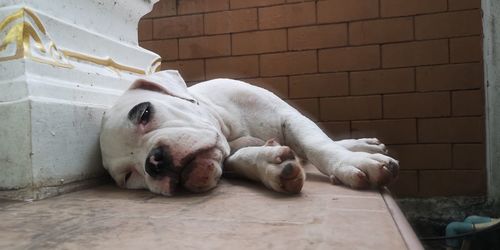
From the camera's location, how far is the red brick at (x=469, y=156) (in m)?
3.24

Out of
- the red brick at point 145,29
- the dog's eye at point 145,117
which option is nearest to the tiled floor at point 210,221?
the dog's eye at point 145,117

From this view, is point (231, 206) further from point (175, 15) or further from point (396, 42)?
point (175, 15)

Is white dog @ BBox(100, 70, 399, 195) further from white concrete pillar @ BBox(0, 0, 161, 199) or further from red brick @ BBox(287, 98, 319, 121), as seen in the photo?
red brick @ BBox(287, 98, 319, 121)

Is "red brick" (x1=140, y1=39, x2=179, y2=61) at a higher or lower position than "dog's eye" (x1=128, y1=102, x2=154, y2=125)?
higher

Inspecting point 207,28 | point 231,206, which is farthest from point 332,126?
point 231,206

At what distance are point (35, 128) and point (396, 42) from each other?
268 centimetres

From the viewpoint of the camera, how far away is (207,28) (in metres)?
3.79

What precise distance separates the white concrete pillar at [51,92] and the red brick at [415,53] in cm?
209

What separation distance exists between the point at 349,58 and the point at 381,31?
1.02ft

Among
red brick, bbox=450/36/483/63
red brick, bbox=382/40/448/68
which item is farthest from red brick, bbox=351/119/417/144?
red brick, bbox=450/36/483/63

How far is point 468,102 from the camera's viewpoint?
3240 millimetres

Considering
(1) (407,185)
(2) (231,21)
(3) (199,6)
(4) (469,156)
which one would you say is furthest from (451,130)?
(3) (199,6)

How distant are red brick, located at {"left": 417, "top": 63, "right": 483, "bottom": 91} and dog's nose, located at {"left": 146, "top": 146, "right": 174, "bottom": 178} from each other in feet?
8.04

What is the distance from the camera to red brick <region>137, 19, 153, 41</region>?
3.93 meters
